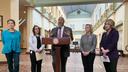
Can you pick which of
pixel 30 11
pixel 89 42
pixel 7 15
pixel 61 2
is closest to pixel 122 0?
pixel 61 2

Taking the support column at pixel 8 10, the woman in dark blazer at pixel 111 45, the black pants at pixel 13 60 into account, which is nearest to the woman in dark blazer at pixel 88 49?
the woman in dark blazer at pixel 111 45

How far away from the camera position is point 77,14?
49.9 m

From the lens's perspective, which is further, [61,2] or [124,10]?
[61,2]

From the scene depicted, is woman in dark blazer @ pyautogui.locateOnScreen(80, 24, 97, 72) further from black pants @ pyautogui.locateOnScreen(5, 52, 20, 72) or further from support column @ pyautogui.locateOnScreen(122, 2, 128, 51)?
support column @ pyautogui.locateOnScreen(122, 2, 128, 51)

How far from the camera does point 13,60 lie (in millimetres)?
5809

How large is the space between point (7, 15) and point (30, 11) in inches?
345

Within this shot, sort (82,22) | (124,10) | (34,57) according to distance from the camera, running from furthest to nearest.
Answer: (82,22) → (124,10) → (34,57)

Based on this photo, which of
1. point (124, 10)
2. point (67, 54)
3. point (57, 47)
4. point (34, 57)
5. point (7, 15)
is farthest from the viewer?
point (124, 10)

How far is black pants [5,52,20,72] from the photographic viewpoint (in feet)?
18.9

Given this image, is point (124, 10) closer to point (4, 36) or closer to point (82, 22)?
point (4, 36)

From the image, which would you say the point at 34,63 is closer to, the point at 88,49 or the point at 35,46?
the point at 35,46

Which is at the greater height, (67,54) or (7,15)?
(7,15)

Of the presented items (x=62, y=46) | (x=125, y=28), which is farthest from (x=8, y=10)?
(x=125, y=28)

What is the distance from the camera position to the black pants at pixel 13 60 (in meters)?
5.75
